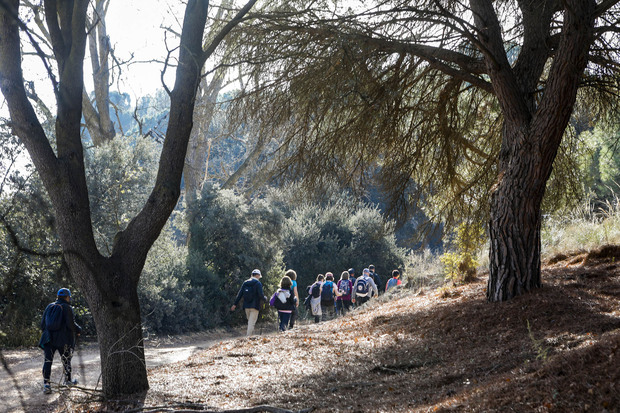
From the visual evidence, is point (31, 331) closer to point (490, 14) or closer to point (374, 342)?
point (374, 342)

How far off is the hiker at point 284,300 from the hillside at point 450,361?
2.54 meters

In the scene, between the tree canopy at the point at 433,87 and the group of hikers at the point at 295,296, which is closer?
the tree canopy at the point at 433,87

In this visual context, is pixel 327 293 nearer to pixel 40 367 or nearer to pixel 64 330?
pixel 40 367

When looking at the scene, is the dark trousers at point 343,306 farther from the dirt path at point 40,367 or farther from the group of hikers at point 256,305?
the dirt path at point 40,367

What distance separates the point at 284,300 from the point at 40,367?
215 inches

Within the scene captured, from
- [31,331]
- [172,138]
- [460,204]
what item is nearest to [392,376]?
[172,138]

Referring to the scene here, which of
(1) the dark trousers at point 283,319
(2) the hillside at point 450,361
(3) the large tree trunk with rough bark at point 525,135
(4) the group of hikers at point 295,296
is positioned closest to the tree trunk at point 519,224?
(3) the large tree trunk with rough bark at point 525,135

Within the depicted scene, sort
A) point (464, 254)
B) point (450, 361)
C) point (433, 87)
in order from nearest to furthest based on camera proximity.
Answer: point (450, 361), point (433, 87), point (464, 254)

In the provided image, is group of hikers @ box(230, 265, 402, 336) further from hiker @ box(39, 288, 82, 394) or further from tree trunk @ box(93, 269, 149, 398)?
tree trunk @ box(93, 269, 149, 398)

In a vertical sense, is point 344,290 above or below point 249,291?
below

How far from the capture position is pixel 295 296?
1375 centimetres

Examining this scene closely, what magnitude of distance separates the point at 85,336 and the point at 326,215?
52.3ft

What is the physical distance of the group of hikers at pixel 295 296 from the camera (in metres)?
12.9

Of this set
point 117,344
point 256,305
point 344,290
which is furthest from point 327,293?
point 117,344
